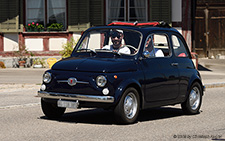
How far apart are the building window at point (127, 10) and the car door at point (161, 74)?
51.0 feet

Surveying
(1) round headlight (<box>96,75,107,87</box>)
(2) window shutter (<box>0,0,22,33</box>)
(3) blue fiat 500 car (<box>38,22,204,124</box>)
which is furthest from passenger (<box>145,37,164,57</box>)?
(2) window shutter (<box>0,0,22,33</box>)

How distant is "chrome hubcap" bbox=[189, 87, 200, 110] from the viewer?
1188 centimetres

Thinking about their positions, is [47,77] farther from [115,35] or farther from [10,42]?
[10,42]

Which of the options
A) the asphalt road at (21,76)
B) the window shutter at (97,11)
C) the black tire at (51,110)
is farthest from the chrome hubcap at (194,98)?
the window shutter at (97,11)

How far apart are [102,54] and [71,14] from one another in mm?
16209

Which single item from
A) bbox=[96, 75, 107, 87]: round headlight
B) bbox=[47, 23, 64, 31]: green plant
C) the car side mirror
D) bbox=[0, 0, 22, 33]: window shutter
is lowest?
bbox=[96, 75, 107, 87]: round headlight

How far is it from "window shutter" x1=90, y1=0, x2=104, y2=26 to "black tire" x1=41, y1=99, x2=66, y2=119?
53.7 feet

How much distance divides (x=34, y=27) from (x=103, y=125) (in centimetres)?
1727

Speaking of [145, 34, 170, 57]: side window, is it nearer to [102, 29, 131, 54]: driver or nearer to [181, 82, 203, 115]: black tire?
[102, 29, 131, 54]: driver

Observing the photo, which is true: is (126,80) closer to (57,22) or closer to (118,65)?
(118,65)

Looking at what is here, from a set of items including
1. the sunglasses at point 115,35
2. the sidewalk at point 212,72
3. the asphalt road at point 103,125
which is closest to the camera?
the asphalt road at point 103,125

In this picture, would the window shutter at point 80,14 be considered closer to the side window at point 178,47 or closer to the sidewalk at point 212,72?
the sidewalk at point 212,72

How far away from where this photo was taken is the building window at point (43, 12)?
Result: 87.7 ft

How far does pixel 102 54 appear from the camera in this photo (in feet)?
35.1
